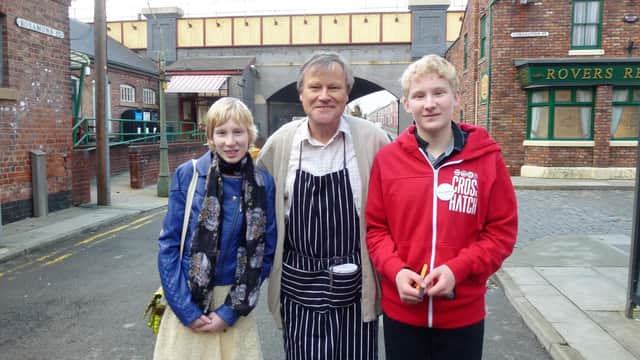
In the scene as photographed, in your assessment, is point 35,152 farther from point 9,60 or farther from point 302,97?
point 302,97

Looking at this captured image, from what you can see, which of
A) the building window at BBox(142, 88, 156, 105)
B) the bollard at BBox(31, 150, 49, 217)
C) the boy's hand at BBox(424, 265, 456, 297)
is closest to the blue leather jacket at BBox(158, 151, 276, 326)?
the boy's hand at BBox(424, 265, 456, 297)

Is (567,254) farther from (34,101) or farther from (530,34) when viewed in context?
(530,34)

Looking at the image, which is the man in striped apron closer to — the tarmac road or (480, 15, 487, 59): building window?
the tarmac road

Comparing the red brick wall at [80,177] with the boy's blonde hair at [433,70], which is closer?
the boy's blonde hair at [433,70]

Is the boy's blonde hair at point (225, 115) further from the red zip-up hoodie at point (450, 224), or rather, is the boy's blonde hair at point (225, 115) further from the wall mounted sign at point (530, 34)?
the wall mounted sign at point (530, 34)

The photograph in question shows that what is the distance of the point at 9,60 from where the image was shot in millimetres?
9523

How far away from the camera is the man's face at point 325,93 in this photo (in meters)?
2.50

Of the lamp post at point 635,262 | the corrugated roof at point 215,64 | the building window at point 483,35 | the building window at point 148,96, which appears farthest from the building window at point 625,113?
the building window at point 148,96

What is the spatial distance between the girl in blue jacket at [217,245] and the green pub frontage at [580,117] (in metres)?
15.8

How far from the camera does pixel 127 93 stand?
82.7 feet

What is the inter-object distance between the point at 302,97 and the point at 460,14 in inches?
1158

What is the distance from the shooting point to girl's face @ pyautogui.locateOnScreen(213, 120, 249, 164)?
8.46ft

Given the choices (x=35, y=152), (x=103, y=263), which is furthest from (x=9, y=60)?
(x=103, y=263)

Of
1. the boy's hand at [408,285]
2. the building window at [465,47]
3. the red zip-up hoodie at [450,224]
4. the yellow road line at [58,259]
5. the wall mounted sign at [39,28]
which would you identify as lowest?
the yellow road line at [58,259]
